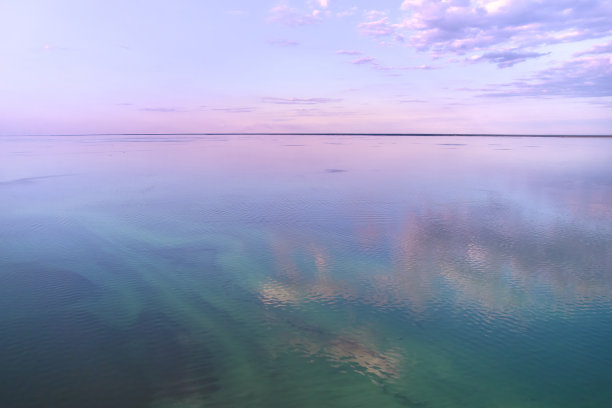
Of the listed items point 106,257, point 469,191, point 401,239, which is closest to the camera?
point 106,257

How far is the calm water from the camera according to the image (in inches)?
266

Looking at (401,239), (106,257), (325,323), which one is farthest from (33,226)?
(401,239)

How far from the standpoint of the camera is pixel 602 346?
25.7 feet

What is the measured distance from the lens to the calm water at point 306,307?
6.75m

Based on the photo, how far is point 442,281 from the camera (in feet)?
35.8

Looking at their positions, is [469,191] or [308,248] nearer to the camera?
[308,248]

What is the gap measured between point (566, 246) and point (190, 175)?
2987 centimetres

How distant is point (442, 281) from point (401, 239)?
4.05 m

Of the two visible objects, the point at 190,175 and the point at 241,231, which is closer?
the point at 241,231

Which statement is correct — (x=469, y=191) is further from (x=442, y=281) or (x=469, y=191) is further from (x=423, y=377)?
(x=423, y=377)

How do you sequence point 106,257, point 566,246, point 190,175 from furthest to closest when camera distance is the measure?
point 190,175 < point 566,246 < point 106,257

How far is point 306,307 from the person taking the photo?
375 inches

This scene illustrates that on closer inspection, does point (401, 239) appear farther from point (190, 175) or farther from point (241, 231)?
point (190, 175)

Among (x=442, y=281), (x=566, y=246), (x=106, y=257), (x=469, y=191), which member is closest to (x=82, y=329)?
(x=106, y=257)
